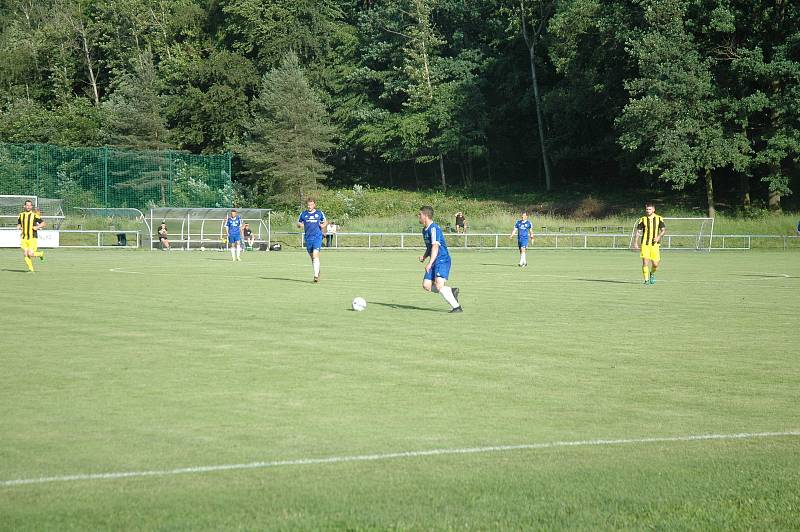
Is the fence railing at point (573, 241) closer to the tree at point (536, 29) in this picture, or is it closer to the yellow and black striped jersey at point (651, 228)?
the tree at point (536, 29)

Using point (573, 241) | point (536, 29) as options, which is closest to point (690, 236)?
point (573, 241)

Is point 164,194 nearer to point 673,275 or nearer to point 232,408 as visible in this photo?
point 673,275

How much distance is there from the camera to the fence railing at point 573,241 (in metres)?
52.1

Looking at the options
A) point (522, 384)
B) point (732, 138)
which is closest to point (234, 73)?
point (732, 138)

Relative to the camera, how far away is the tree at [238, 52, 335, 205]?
234 feet

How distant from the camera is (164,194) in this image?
179 ft

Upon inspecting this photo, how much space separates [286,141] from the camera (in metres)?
72.2

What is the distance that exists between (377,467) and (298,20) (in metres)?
78.8

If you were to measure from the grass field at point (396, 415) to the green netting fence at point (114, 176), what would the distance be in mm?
35344

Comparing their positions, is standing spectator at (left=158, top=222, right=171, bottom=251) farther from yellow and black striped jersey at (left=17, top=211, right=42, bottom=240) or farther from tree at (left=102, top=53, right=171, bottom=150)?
tree at (left=102, top=53, right=171, bottom=150)

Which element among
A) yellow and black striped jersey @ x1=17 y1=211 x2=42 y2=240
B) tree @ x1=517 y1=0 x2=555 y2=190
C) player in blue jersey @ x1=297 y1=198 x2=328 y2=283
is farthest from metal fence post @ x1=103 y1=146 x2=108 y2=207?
tree @ x1=517 y1=0 x2=555 y2=190

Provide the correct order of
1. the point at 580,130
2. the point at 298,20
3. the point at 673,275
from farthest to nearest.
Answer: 1. the point at 298,20
2. the point at 580,130
3. the point at 673,275

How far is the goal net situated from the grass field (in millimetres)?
34903

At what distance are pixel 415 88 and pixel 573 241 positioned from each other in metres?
26.8
